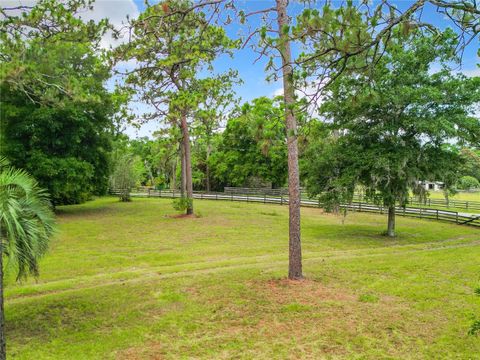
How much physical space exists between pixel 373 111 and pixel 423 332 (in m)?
12.6

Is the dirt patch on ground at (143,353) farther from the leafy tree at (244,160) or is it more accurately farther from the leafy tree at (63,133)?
the leafy tree at (244,160)

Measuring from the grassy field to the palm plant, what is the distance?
0.39m

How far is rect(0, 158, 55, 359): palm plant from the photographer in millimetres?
5359

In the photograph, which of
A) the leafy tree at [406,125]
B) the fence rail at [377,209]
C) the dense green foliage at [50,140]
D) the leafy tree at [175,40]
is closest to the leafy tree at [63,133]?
the dense green foliage at [50,140]

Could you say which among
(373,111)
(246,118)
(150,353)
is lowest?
(150,353)

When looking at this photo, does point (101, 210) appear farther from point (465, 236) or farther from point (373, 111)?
point (465, 236)

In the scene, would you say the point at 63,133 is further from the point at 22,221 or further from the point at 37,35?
the point at 22,221

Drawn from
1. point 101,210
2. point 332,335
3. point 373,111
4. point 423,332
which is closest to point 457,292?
point 423,332

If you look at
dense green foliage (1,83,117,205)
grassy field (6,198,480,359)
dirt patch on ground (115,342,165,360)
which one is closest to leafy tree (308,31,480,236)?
grassy field (6,198,480,359)

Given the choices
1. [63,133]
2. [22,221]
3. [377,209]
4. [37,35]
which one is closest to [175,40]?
[37,35]

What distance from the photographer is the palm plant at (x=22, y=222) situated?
5359 millimetres

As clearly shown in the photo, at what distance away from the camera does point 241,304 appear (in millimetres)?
7352

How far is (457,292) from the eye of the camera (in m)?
8.03

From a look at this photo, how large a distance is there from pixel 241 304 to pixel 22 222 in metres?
4.09
